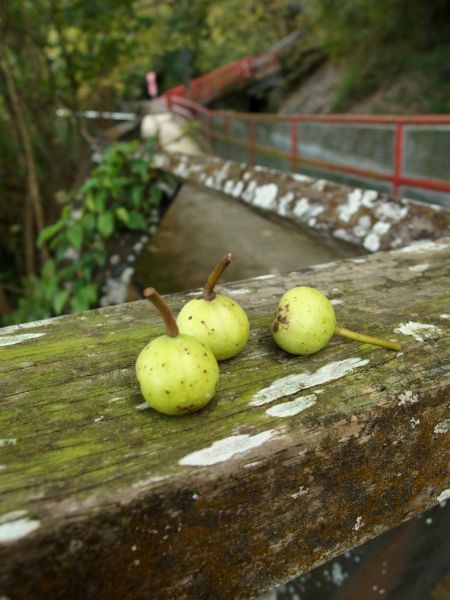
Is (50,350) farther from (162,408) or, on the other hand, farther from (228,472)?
(228,472)

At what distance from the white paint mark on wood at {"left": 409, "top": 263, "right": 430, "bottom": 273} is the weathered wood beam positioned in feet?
1.11

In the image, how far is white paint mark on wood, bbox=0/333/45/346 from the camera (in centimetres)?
125

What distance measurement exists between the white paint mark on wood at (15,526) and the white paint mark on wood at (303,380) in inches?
17.6

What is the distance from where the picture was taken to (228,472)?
80 centimetres

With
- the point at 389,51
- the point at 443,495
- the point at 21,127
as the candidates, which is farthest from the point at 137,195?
the point at 389,51

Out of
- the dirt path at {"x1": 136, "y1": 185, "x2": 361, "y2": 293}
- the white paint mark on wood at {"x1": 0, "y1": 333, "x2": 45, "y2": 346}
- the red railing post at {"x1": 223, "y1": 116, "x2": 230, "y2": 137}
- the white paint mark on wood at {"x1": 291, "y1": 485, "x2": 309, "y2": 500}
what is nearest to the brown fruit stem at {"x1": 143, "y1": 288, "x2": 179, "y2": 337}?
the white paint mark on wood at {"x1": 291, "y1": 485, "x2": 309, "y2": 500}

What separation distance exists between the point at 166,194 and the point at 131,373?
3022 millimetres

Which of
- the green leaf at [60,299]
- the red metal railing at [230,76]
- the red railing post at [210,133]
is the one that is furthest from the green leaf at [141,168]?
the red metal railing at [230,76]

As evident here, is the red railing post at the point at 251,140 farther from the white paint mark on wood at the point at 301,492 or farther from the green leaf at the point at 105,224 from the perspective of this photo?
the white paint mark on wood at the point at 301,492

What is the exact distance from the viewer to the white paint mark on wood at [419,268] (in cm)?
163

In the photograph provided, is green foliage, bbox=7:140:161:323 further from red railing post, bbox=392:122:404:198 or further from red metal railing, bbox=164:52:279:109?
red metal railing, bbox=164:52:279:109

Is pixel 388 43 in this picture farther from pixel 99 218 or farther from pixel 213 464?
pixel 213 464

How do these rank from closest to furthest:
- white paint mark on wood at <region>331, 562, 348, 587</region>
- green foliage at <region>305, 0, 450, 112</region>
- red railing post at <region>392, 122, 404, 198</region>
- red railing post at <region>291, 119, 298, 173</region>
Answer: white paint mark on wood at <region>331, 562, 348, 587</region> < red railing post at <region>392, 122, 404, 198</region> < red railing post at <region>291, 119, 298, 173</region> < green foliage at <region>305, 0, 450, 112</region>

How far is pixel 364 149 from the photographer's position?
240 inches
